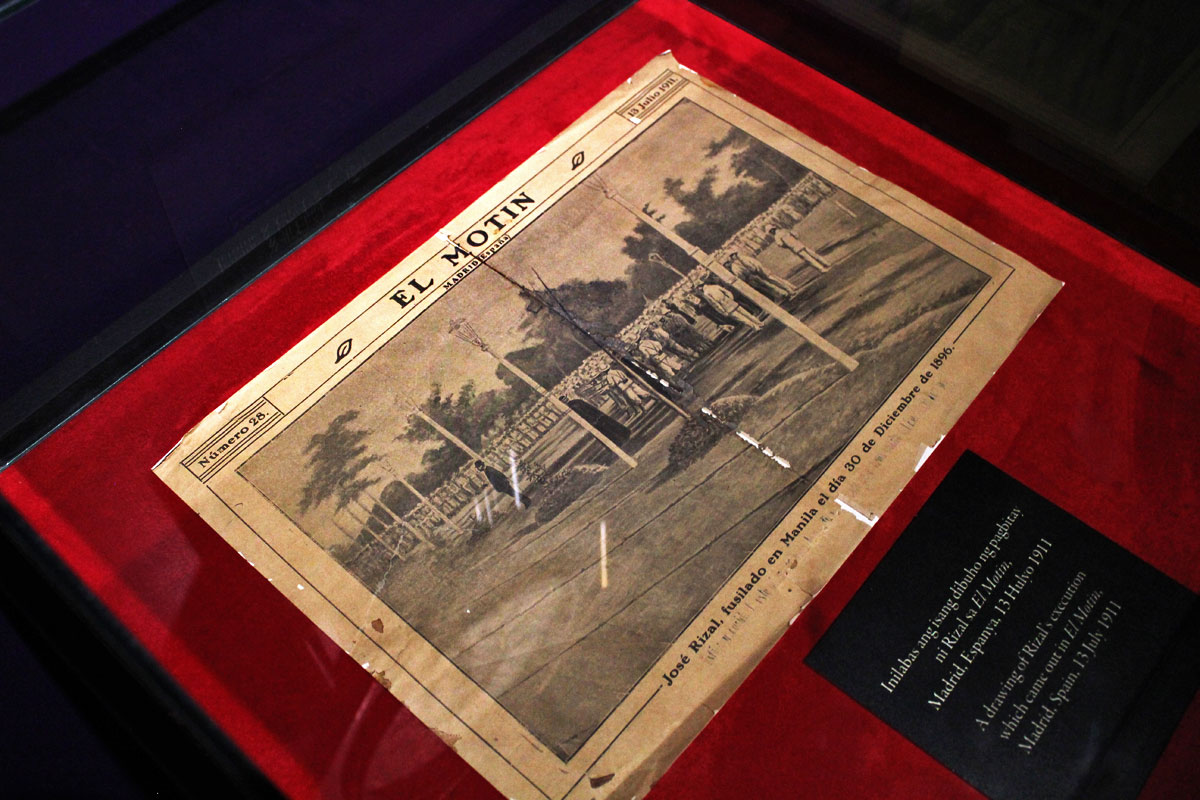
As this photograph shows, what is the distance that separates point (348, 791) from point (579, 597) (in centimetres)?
23

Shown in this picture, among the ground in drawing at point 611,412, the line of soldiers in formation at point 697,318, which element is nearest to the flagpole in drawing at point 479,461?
the ground in drawing at point 611,412

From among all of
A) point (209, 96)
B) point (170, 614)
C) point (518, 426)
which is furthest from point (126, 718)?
point (209, 96)

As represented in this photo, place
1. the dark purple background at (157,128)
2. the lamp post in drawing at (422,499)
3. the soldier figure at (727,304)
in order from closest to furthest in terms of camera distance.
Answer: the dark purple background at (157,128), the lamp post in drawing at (422,499), the soldier figure at (727,304)

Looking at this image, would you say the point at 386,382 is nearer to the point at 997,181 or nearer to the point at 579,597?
the point at 579,597

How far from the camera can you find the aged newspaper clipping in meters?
0.85

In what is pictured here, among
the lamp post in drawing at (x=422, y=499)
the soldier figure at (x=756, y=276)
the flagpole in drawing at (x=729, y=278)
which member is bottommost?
the lamp post in drawing at (x=422, y=499)

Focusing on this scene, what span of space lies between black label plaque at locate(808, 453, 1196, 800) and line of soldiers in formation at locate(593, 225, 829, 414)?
25cm

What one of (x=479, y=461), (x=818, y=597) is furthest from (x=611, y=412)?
(x=818, y=597)

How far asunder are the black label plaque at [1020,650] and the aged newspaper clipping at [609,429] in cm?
6

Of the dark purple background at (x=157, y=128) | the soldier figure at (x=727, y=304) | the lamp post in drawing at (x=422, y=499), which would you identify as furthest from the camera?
the soldier figure at (x=727, y=304)

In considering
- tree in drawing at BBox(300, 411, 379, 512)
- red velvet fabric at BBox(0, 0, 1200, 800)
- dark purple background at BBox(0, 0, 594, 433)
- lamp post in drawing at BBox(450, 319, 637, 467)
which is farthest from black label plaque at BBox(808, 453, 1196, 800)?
dark purple background at BBox(0, 0, 594, 433)

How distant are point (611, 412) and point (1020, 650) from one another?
0.39m

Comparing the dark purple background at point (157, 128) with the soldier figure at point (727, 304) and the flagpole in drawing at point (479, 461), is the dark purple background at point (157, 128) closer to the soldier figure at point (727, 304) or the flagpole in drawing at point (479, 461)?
the flagpole in drawing at point (479, 461)

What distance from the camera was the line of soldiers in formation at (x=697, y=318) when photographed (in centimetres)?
97
